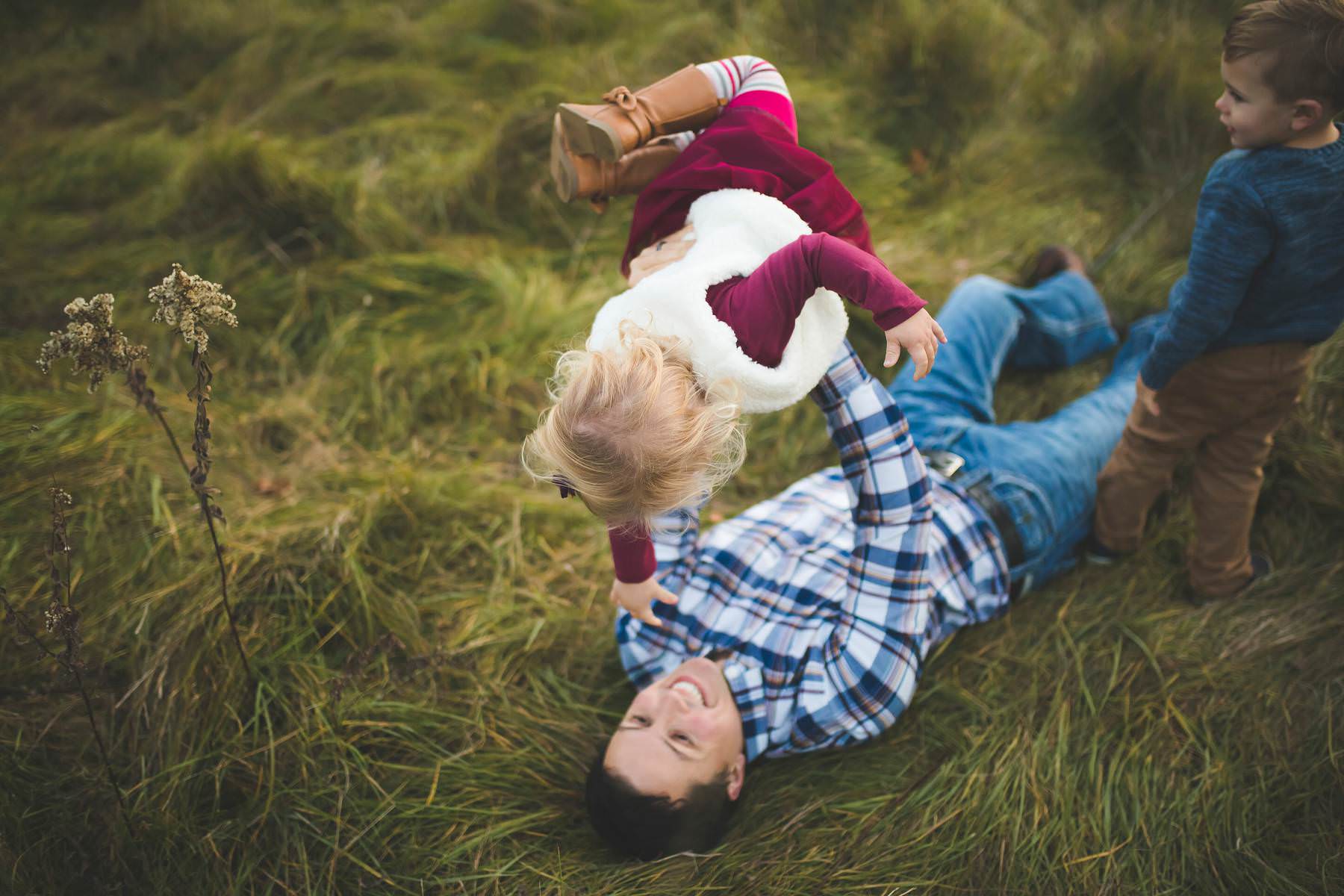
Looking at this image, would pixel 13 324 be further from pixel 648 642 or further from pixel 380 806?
pixel 648 642

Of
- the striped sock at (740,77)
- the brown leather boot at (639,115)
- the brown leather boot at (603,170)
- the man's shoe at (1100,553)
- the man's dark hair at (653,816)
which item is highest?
the striped sock at (740,77)

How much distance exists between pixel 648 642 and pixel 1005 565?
1016mm

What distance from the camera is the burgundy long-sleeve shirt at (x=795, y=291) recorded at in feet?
4.81

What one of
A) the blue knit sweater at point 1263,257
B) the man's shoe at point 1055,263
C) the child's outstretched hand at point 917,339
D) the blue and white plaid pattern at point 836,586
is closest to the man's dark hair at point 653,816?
the blue and white plaid pattern at point 836,586

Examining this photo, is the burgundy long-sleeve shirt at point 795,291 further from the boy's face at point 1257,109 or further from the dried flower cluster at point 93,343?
the dried flower cluster at point 93,343

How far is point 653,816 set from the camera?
1951 millimetres

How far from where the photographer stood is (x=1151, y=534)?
8.36 ft

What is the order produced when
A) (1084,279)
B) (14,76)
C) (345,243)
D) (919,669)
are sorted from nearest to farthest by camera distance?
(919,669), (1084,279), (345,243), (14,76)

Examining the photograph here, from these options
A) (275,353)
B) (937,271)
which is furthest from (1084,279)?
(275,353)

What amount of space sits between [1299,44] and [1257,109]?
0.42ft

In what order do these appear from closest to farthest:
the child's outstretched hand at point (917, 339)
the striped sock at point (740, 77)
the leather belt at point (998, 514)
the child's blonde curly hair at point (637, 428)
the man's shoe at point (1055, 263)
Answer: the child's outstretched hand at point (917, 339)
the child's blonde curly hair at point (637, 428)
the striped sock at point (740, 77)
the leather belt at point (998, 514)
the man's shoe at point (1055, 263)

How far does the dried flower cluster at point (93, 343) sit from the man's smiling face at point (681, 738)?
133cm

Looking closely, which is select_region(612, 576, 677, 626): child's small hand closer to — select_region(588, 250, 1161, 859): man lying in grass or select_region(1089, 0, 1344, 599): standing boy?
select_region(588, 250, 1161, 859): man lying in grass

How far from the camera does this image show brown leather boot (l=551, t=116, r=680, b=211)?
1.81 meters
